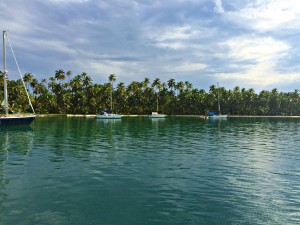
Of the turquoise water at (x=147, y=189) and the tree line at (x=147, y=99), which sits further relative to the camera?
the tree line at (x=147, y=99)

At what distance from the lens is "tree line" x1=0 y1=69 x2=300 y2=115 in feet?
488

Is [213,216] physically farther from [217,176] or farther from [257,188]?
[217,176]

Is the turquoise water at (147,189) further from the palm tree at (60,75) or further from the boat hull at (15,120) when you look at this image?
the palm tree at (60,75)

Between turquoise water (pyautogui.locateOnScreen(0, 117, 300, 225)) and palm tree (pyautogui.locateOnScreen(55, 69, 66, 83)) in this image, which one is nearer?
turquoise water (pyautogui.locateOnScreen(0, 117, 300, 225))

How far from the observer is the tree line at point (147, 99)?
14875cm

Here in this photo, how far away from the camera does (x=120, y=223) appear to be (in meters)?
11.7

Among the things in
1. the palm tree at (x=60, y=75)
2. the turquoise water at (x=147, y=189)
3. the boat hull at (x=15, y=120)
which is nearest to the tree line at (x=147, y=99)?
the palm tree at (x=60, y=75)

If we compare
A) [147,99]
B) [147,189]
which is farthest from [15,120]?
[147,99]

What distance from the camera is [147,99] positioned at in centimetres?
16400

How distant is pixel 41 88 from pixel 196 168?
5461 inches

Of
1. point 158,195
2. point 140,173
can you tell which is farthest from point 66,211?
point 140,173

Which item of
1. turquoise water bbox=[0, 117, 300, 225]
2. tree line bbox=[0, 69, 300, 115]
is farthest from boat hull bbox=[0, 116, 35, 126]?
tree line bbox=[0, 69, 300, 115]

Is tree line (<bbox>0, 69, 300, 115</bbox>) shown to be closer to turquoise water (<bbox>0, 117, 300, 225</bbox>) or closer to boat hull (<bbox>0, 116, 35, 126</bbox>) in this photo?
boat hull (<bbox>0, 116, 35, 126</bbox>)

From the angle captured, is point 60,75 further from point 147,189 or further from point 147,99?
point 147,189
